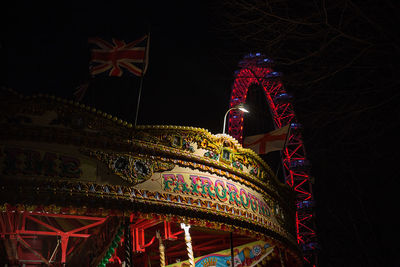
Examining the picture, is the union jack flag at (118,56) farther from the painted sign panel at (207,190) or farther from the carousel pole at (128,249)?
the carousel pole at (128,249)

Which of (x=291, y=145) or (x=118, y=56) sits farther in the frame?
(x=291, y=145)

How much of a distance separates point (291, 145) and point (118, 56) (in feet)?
56.6

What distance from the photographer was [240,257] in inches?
483

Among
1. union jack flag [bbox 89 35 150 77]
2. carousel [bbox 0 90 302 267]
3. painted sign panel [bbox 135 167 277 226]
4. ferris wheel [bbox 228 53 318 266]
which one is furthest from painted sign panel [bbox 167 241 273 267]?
ferris wheel [bbox 228 53 318 266]

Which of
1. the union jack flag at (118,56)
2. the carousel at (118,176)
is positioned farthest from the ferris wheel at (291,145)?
the union jack flag at (118,56)

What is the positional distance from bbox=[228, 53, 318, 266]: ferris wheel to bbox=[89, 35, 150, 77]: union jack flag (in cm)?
1303

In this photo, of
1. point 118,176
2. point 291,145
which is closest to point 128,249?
point 118,176

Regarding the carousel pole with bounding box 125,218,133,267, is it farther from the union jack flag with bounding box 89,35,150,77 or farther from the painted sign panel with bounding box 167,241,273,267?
the painted sign panel with bounding box 167,241,273,267

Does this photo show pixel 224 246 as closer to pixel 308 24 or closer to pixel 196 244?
pixel 196 244

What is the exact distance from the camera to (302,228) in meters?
23.5

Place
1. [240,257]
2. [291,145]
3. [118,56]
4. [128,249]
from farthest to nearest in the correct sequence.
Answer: [291,145], [240,257], [118,56], [128,249]

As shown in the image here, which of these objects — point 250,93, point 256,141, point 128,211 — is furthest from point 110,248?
point 250,93

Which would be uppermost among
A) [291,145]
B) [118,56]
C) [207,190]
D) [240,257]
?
[291,145]

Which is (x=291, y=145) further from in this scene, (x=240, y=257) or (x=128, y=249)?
(x=128, y=249)
